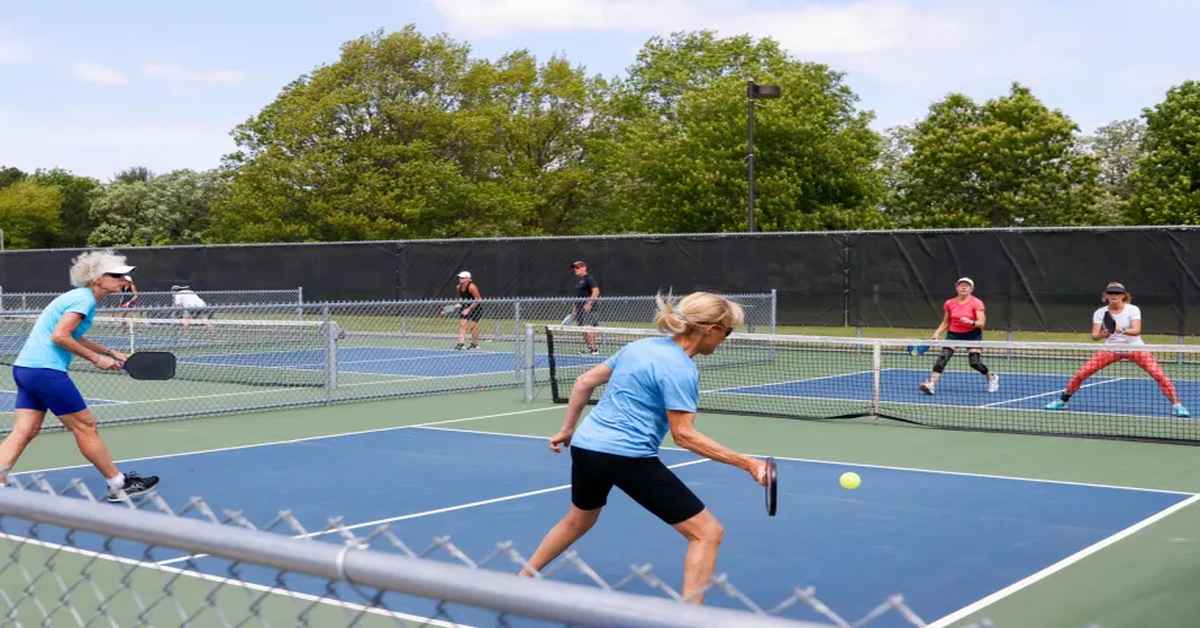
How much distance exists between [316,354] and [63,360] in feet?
47.1

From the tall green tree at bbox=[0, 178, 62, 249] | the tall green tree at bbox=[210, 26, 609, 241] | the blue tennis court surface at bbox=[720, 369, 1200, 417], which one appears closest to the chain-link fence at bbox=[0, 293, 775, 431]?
the blue tennis court surface at bbox=[720, 369, 1200, 417]

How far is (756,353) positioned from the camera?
22.2 meters

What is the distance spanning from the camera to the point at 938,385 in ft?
59.6

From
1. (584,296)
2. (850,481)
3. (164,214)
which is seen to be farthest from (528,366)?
(164,214)

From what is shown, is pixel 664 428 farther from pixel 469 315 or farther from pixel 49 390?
pixel 469 315

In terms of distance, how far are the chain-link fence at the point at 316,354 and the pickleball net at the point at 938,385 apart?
884 millimetres

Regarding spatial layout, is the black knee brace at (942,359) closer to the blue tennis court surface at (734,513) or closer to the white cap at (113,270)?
the blue tennis court surface at (734,513)

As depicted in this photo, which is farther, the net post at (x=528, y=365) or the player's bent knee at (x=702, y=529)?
the net post at (x=528, y=365)

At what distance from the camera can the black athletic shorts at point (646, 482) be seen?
5492mm

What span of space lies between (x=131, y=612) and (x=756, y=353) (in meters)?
16.5

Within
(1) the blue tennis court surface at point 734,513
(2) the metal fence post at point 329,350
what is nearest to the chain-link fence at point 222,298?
(2) the metal fence post at point 329,350

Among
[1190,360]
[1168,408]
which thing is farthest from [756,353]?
[1168,408]

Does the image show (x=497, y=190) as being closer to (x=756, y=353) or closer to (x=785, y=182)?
(x=785, y=182)

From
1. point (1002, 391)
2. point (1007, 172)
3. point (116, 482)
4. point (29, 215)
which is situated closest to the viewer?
point (116, 482)
